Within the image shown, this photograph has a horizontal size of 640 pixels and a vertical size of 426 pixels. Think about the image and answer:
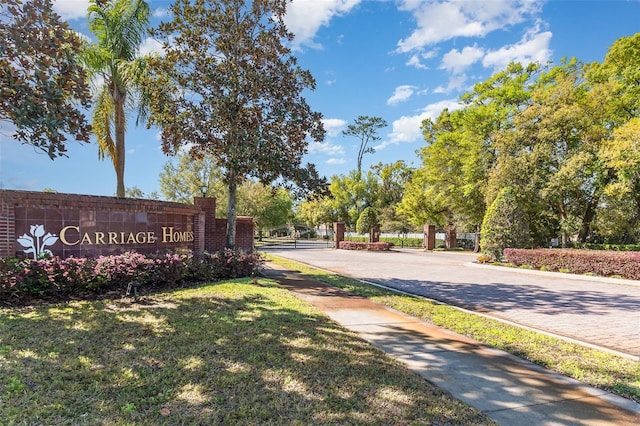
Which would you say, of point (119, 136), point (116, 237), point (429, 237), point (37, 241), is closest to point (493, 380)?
point (116, 237)

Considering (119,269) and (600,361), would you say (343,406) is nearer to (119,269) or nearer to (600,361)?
(600,361)

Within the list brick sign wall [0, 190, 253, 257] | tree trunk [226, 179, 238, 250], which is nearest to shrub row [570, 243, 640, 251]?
tree trunk [226, 179, 238, 250]

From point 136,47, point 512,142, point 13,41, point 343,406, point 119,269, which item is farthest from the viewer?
point 512,142

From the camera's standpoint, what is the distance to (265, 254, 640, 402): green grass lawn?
3866mm

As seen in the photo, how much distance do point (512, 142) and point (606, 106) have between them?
15.2ft

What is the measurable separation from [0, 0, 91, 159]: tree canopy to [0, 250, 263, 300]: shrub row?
7.22ft

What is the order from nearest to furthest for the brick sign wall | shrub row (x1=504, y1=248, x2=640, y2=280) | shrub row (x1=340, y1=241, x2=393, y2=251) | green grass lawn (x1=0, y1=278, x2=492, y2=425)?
1. green grass lawn (x1=0, y1=278, x2=492, y2=425)
2. the brick sign wall
3. shrub row (x1=504, y1=248, x2=640, y2=280)
4. shrub row (x1=340, y1=241, x2=393, y2=251)

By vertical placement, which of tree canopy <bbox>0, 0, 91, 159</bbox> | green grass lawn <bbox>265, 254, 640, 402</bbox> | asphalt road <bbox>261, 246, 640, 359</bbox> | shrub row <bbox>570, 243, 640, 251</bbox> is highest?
tree canopy <bbox>0, 0, 91, 159</bbox>

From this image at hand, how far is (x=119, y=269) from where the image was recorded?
709cm

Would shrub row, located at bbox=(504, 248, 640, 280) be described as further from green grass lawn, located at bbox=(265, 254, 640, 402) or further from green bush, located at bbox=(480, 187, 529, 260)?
green grass lawn, located at bbox=(265, 254, 640, 402)

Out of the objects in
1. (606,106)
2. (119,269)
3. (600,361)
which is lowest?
(600,361)

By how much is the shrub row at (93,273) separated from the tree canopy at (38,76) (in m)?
2.20

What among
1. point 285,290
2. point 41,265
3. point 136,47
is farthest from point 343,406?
point 136,47

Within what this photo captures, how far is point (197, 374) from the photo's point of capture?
3469mm
